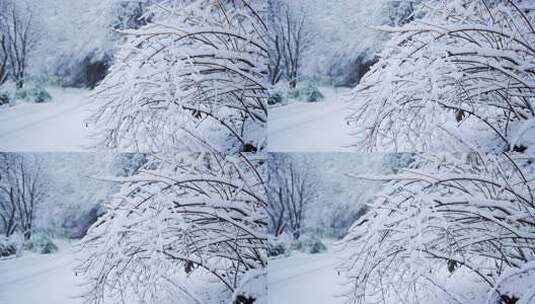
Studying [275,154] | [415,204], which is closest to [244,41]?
[275,154]

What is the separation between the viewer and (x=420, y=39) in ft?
8.71

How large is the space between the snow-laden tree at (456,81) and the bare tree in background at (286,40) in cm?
26

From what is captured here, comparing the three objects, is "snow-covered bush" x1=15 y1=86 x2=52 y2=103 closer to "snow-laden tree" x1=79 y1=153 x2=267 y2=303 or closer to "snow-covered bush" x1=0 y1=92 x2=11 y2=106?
"snow-covered bush" x1=0 y1=92 x2=11 y2=106

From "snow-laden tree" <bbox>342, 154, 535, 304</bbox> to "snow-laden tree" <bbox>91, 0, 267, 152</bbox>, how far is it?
1.76 feet

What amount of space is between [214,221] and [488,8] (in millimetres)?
→ 1172

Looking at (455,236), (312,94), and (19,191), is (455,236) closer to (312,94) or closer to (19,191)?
(312,94)

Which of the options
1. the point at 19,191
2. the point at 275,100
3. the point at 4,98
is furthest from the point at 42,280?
the point at 275,100

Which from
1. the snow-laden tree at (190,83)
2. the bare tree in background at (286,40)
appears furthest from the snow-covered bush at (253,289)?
the bare tree in background at (286,40)

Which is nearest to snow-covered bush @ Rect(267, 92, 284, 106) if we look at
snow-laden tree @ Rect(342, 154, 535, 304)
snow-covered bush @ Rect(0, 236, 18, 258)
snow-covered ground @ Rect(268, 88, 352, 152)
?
snow-covered ground @ Rect(268, 88, 352, 152)

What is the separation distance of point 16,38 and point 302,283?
4.21 ft

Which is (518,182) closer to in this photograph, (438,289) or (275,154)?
(438,289)

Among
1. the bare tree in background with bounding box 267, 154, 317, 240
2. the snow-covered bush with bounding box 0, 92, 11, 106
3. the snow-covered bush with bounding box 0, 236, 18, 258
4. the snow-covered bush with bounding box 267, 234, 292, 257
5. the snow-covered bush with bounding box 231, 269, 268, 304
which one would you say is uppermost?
the snow-covered bush with bounding box 0, 92, 11, 106

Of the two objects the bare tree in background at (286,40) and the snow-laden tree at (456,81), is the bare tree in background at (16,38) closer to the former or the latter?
the bare tree in background at (286,40)

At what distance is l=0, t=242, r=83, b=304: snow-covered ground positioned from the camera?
8.79 ft
